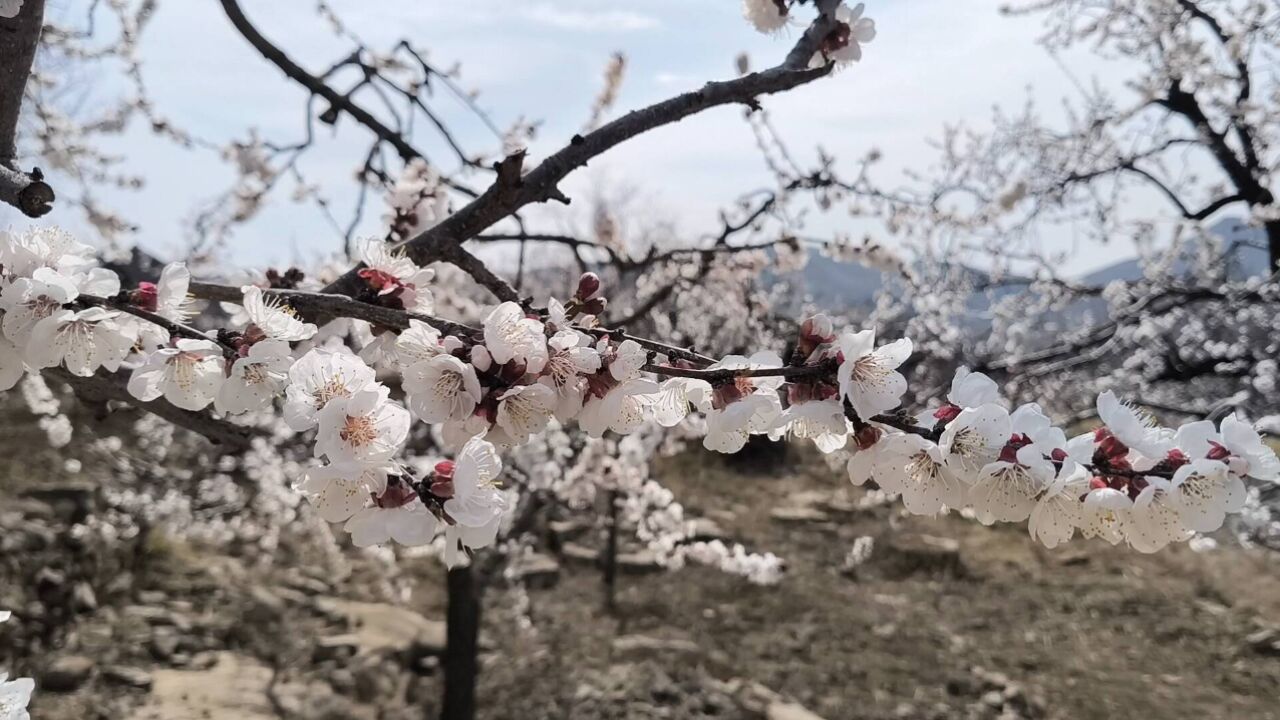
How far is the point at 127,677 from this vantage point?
4.34 m

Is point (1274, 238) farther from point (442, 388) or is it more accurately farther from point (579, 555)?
point (442, 388)

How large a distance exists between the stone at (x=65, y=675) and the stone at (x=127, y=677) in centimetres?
9

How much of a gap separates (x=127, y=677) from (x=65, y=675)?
0.95 feet

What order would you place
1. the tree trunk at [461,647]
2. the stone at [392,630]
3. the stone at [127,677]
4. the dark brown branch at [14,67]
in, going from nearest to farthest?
the dark brown branch at [14,67]
the tree trunk at [461,647]
the stone at [127,677]
the stone at [392,630]

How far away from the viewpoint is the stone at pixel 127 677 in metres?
4.30

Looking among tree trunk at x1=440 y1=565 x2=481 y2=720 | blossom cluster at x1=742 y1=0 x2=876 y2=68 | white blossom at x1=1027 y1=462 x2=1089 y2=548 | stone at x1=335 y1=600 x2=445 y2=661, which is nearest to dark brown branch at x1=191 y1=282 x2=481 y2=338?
white blossom at x1=1027 y1=462 x2=1089 y2=548

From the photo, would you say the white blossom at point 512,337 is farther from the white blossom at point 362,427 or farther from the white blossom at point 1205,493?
the white blossom at point 1205,493

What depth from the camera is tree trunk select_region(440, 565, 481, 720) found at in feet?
13.6

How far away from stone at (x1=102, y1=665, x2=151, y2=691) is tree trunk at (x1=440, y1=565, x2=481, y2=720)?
165 centimetres

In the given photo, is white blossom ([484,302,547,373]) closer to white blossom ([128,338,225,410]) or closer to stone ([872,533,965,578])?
white blossom ([128,338,225,410])

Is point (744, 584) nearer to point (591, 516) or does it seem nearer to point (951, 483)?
point (591, 516)

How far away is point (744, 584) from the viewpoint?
267 inches

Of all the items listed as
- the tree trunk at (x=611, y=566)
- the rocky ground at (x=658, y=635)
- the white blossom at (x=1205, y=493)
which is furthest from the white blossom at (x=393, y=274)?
the tree trunk at (x=611, y=566)

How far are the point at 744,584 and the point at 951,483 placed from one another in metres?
6.25
